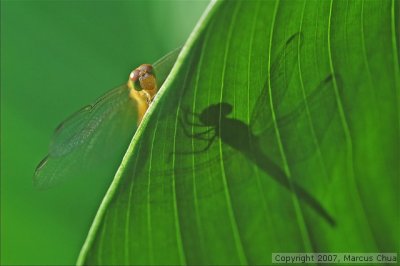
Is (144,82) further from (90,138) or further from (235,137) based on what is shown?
(235,137)

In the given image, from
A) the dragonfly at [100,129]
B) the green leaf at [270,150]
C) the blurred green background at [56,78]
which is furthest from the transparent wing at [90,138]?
the green leaf at [270,150]

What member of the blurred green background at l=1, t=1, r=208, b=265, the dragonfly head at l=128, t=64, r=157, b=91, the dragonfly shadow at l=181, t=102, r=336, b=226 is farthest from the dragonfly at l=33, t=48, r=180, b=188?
the dragonfly shadow at l=181, t=102, r=336, b=226

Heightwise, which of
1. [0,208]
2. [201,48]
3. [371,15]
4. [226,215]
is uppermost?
[201,48]

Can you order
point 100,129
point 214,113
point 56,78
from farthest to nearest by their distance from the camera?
point 56,78 < point 100,129 < point 214,113

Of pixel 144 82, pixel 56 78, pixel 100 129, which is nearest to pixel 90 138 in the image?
pixel 100 129

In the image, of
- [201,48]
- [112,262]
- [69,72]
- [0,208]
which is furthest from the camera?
[69,72]

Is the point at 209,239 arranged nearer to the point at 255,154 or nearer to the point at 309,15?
the point at 255,154

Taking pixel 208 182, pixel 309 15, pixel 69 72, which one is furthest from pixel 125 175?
pixel 69 72

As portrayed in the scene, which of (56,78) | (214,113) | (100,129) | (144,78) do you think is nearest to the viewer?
(214,113)
